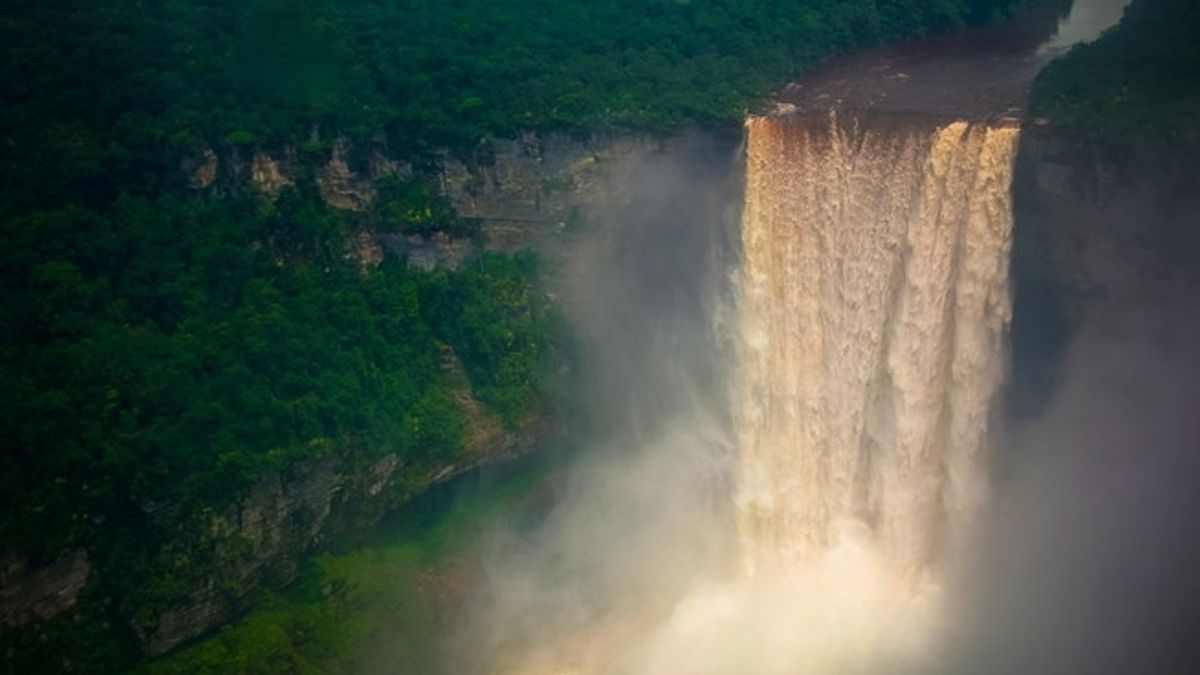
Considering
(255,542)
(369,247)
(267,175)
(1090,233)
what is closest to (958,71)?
(1090,233)

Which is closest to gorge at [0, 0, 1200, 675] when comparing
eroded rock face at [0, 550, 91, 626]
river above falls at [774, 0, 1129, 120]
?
eroded rock face at [0, 550, 91, 626]

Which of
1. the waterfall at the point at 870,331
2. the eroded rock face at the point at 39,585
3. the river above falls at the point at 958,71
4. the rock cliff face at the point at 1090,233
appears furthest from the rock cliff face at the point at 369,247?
the rock cliff face at the point at 1090,233

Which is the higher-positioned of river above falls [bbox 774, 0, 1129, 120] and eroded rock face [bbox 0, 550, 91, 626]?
river above falls [bbox 774, 0, 1129, 120]

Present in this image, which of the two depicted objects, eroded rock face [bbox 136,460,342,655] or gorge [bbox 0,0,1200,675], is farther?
eroded rock face [bbox 136,460,342,655]

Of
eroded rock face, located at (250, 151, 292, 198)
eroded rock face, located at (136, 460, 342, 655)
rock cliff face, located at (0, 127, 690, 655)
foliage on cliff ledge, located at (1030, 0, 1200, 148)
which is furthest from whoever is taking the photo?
eroded rock face, located at (250, 151, 292, 198)

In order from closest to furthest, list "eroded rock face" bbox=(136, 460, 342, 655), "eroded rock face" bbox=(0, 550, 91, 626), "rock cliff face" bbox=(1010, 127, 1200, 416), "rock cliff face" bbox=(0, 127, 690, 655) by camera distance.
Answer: "eroded rock face" bbox=(0, 550, 91, 626) → "rock cliff face" bbox=(1010, 127, 1200, 416) → "eroded rock face" bbox=(136, 460, 342, 655) → "rock cliff face" bbox=(0, 127, 690, 655)

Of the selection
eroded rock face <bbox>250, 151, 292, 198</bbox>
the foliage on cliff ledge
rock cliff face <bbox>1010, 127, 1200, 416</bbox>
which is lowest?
rock cliff face <bbox>1010, 127, 1200, 416</bbox>

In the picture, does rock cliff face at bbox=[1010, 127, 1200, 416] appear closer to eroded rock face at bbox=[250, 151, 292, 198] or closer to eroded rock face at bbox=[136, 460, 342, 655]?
eroded rock face at bbox=[136, 460, 342, 655]
